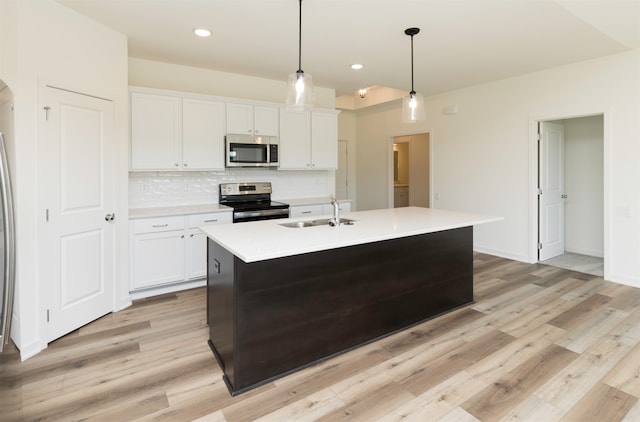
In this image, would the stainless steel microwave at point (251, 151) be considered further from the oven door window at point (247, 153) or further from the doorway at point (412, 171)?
the doorway at point (412, 171)

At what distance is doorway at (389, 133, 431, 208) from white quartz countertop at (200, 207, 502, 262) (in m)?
4.83

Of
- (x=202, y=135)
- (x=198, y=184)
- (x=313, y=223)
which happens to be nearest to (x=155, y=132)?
(x=202, y=135)

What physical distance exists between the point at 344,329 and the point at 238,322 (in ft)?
2.71

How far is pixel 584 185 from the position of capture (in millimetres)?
5172

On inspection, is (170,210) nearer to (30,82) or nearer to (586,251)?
(30,82)

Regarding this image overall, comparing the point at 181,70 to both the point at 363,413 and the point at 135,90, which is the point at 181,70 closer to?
the point at 135,90

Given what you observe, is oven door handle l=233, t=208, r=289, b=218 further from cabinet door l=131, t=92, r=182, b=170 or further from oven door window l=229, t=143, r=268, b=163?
cabinet door l=131, t=92, r=182, b=170

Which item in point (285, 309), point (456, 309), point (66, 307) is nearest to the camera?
point (285, 309)

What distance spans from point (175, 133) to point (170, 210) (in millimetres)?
874

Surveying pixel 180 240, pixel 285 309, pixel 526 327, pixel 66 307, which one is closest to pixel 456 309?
pixel 526 327

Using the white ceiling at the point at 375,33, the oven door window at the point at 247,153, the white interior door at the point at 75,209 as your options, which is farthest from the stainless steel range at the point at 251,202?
the white ceiling at the point at 375,33

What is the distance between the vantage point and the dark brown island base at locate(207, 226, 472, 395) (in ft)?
6.96

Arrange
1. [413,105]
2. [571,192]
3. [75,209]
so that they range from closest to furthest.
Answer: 1. [75,209]
2. [413,105]
3. [571,192]

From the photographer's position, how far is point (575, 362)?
241 centimetres
